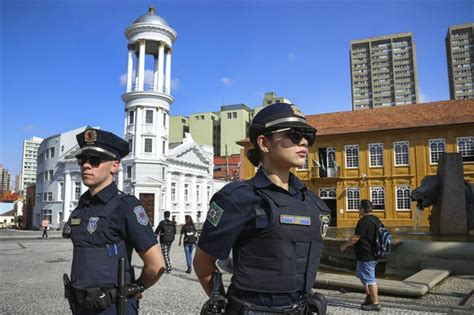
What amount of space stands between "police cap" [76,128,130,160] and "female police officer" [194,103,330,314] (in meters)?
1.42

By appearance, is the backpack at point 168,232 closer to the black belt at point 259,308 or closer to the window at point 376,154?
the black belt at point 259,308

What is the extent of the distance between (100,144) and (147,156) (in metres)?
40.8

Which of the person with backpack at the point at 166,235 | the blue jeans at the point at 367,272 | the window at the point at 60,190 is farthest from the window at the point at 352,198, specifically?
the window at the point at 60,190

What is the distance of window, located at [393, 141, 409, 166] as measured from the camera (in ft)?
114

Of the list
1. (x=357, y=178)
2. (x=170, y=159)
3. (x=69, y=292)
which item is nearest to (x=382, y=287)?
(x=69, y=292)

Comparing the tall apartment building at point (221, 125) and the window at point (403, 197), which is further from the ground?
the tall apartment building at point (221, 125)

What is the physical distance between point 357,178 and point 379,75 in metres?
108

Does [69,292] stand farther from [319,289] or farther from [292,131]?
[319,289]

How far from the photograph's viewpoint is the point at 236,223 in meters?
2.06

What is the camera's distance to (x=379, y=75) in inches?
5241

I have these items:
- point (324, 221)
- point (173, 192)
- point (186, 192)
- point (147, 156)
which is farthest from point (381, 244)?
point (186, 192)

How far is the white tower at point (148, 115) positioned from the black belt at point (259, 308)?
40919 mm

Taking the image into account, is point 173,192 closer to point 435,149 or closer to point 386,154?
point 386,154

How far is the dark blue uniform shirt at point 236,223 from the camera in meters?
2.04
